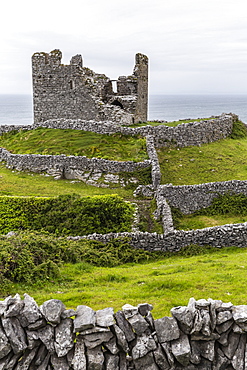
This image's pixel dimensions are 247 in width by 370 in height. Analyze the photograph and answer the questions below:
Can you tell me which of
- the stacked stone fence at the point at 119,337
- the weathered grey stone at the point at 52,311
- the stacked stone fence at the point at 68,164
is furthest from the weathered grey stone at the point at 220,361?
the stacked stone fence at the point at 68,164

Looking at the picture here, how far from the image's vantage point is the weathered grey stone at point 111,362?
371 inches

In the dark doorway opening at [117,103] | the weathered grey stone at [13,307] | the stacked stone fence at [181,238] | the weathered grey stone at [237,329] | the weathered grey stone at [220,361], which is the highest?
the dark doorway opening at [117,103]

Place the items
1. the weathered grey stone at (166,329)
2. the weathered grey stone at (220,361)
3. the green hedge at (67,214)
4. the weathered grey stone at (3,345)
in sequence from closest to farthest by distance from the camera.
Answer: the weathered grey stone at (3,345) < the weathered grey stone at (166,329) < the weathered grey stone at (220,361) < the green hedge at (67,214)

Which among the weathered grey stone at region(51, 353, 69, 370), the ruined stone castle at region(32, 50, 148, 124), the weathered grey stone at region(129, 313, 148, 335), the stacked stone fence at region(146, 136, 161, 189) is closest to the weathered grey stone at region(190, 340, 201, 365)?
the weathered grey stone at region(129, 313, 148, 335)

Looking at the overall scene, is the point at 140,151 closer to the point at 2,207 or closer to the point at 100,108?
the point at 100,108

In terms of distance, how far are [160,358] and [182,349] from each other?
20.7 inches

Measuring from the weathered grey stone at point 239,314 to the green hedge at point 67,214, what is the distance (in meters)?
13.9

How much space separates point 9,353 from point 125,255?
37.4 ft

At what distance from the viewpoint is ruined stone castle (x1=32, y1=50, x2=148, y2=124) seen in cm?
4166

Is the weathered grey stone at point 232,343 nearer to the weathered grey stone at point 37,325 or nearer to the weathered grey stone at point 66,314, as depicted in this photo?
the weathered grey stone at point 66,314

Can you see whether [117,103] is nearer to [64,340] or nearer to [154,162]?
[154,162]

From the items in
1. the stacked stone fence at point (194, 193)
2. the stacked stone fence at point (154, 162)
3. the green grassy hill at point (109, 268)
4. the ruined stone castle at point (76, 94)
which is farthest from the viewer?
the ruined stone castle at point (76, 94)

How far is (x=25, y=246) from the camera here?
54.9 ft

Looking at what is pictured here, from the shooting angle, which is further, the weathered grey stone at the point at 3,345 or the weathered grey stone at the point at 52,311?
the weathered grey stone at the point at 52,311
